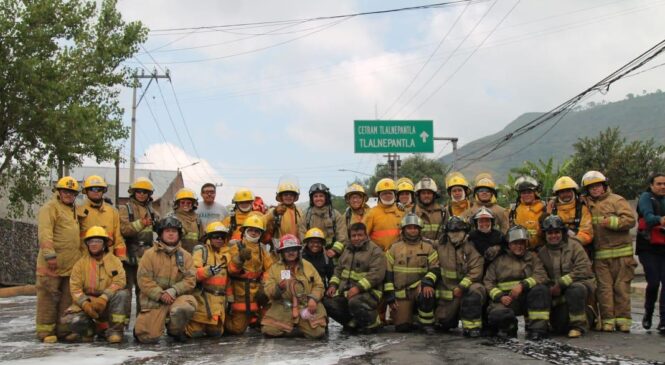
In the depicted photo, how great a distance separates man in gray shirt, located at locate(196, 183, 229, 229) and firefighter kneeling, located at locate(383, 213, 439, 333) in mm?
2825

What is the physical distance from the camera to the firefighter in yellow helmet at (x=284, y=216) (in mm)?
9609

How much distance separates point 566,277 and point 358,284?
259cm

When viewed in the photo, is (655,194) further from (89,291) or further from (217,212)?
(89,291)

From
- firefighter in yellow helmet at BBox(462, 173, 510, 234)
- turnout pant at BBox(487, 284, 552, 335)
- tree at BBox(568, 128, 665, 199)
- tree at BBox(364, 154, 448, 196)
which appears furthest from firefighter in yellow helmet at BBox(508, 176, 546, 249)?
tree at BBox(364, 154, 448, 196)

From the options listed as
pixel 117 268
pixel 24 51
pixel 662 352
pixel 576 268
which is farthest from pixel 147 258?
pixel 24 51

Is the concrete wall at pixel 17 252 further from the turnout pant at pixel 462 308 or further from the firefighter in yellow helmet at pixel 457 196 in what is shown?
the turnout pant at pixel 462 308

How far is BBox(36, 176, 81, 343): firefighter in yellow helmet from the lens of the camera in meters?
8.22

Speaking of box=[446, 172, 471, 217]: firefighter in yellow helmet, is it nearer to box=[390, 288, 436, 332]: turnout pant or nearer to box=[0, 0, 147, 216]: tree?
box=[390, 288, 436, 332]: turnout pant

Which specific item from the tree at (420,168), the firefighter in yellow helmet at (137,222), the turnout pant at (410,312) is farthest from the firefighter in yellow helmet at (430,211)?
the tree at (420,168)

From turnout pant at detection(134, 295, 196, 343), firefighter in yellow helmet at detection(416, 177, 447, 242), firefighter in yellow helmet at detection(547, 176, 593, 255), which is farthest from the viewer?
firefighter in yellow helmet at detection(416, 177, 447, 242)

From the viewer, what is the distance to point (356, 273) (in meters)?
8.84

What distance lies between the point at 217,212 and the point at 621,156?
24962 mm

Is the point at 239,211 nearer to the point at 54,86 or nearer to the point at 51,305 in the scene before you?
the point at 51,305

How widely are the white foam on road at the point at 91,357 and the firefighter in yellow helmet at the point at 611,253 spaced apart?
5493 mm
